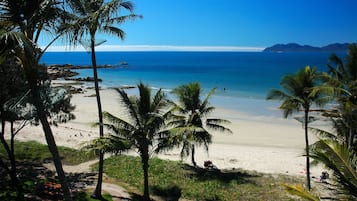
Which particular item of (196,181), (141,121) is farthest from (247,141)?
(141,121)

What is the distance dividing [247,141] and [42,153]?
46.6 ft

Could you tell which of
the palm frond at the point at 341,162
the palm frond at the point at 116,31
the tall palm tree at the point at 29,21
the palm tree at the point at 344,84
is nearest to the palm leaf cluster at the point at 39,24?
the tall palm tree at the point at 29,21

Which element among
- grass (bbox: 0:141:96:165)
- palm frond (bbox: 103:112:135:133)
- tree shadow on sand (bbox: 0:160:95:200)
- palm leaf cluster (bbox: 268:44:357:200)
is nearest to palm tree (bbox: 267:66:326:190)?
palm leaf cluster (bbox: 268:44:357:200)

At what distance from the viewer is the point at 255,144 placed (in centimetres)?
2548

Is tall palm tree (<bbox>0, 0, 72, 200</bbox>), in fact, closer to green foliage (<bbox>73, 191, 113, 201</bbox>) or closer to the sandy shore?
green foliage (<bbox>73, 191, 113, 201</bbox>)

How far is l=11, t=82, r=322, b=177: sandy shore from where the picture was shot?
2047 cm

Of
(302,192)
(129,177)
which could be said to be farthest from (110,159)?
(302,192)

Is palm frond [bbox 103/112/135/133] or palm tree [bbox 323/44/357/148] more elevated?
palm tree [bbox 323/44/357/148]

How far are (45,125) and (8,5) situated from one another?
2728 mm

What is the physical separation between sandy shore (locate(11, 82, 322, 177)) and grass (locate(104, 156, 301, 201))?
2.06 metres

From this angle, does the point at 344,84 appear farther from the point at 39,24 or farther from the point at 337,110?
the point at 39,24

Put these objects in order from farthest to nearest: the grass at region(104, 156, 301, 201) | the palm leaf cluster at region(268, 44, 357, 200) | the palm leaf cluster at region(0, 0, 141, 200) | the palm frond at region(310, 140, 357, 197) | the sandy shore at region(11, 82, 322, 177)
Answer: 1. the sandy shore at region(11, 82, 322, 177)
2. the grass at region(104, 156, 301, 201)
3. the palm leaf cluster at region(0, 0, 141, 200)
4. the palm leaf cluster at region(268, 44, 357, 200)
5. the palm frond at region(310, 140, 357, 197)

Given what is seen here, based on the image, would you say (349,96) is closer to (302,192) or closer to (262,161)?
(302,192)

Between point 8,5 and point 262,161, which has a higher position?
point 8,5
